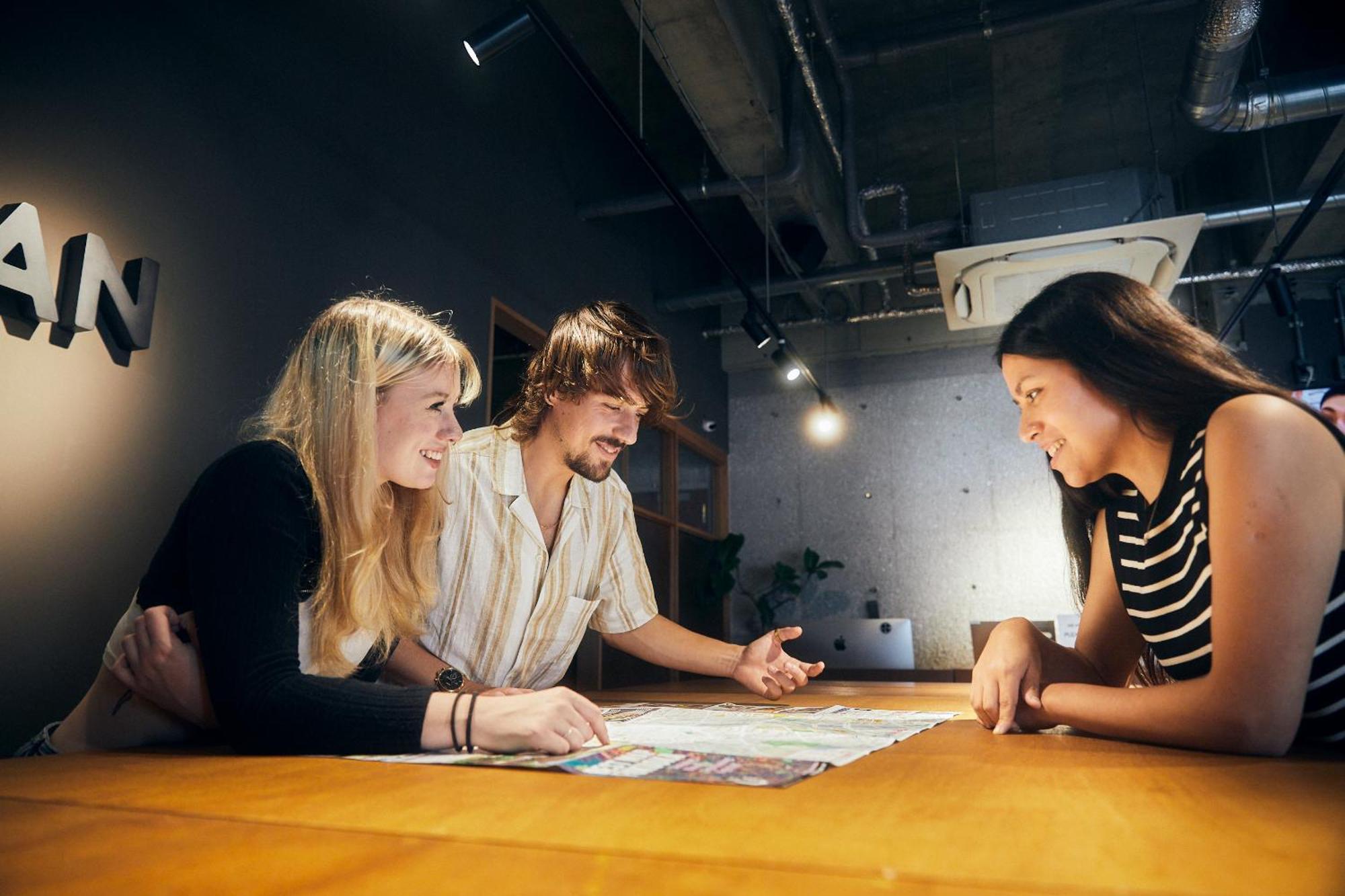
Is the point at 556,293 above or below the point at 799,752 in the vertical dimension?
above

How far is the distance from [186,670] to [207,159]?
6.35 feet

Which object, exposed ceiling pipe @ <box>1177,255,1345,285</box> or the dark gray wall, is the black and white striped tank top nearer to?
the dark gray wall

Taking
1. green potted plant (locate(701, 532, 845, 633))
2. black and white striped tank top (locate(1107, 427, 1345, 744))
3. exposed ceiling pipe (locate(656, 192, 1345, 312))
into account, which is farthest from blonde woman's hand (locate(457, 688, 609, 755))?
green potted plant (locate(701, 532, 845, 633))

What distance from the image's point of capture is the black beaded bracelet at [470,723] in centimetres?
98

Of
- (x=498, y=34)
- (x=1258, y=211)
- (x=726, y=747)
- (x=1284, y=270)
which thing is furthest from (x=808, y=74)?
(x=726, y=747)

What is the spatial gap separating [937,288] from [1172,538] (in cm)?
498

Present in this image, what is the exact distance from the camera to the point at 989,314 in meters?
4.68

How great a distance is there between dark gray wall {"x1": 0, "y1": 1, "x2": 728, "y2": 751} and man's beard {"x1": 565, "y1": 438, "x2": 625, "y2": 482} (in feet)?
3.66

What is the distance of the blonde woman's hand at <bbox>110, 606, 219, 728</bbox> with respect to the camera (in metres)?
1.08

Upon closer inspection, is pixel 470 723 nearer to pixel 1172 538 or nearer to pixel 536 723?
pixel 536 723

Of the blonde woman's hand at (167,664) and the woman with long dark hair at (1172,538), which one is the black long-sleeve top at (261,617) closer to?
the blonde woman's hand at (167,664)

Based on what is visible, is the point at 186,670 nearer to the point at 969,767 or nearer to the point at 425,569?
the point at 425,569

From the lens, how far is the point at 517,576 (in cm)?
202

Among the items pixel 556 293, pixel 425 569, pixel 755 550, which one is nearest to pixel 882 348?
pixel 755 550
